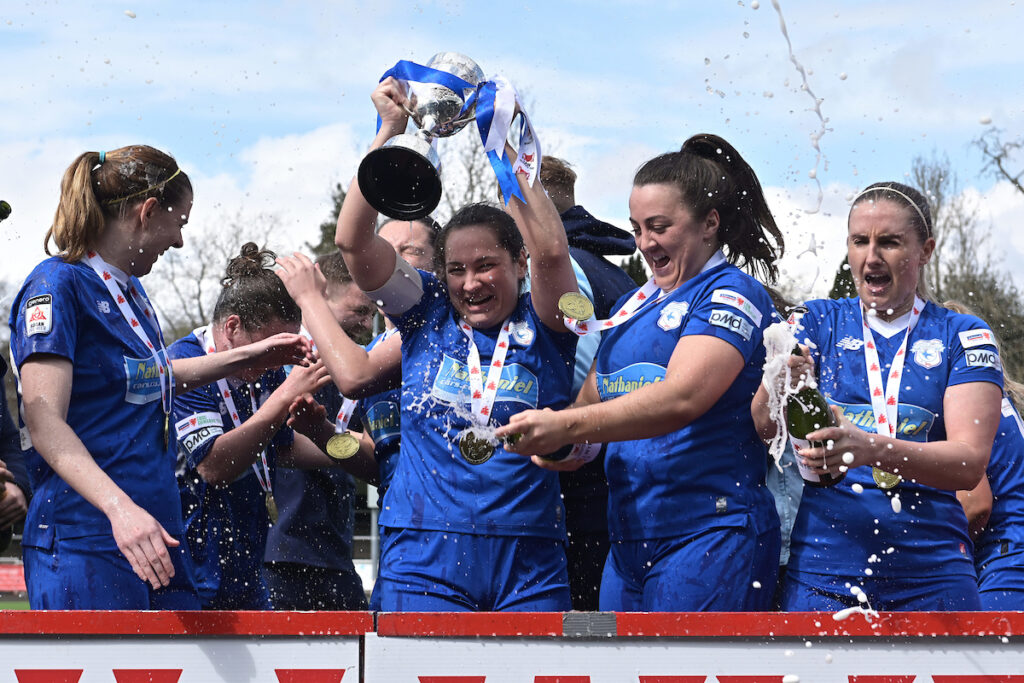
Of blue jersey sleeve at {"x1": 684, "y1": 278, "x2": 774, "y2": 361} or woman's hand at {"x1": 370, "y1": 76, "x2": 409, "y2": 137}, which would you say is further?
woman's hand at {"x1": 370, "y1": 76, "x2": 409, "y2": 137}

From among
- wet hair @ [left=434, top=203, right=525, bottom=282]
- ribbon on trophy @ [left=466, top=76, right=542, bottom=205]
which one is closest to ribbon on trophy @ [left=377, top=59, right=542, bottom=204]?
ribbon on trophy @ [left=466, top=76, right=542, bottom=205]

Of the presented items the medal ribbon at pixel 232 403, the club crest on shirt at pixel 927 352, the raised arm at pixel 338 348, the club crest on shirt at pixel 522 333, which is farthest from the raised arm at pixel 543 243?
the medal ribbon at pixel 232 403

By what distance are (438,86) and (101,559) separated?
1870 millimetres

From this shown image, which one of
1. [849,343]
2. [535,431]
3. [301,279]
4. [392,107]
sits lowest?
[535,431]

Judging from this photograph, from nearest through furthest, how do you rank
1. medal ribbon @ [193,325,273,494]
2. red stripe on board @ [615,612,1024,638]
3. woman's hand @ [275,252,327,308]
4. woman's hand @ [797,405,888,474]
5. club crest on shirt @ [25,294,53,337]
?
red stripe on board @ [615,612,1024,638] → woman's hand @ [797,405,888,474] → club crest on shirt @ [25,294,53,337] → woman's hand @ [275,252,327,308] → medal ribbon @ [193,325,273,494]

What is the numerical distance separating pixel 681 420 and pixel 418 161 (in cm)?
114

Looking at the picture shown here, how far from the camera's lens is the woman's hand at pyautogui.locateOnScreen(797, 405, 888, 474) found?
122 inches

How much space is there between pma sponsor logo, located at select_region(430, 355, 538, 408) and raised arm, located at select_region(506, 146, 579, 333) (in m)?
0.25

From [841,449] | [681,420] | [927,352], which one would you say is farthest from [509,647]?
[927,352]

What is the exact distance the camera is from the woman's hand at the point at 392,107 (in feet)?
12.1

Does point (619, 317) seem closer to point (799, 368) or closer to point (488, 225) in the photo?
point (488, 225)

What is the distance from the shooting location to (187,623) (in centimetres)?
297

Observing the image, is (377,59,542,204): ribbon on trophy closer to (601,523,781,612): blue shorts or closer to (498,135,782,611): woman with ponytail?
(498,135,782,611): woman with ponytail

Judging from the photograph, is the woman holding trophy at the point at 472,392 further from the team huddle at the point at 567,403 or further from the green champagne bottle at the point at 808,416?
the green champagne bottle at the point at 808,416
